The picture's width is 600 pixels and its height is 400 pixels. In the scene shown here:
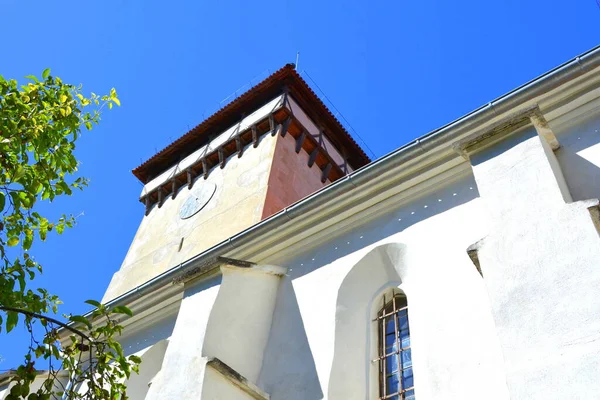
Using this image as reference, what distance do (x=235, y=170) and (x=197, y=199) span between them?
130cm

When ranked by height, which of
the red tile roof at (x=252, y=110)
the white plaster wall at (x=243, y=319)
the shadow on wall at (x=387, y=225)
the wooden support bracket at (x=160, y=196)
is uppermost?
the red tile roof at (x=252, y=110)

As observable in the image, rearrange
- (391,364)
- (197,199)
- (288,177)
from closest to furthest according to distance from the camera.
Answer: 1. (391,364)
2. (288,177)
3. (197,199)

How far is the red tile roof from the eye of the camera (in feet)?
61.0

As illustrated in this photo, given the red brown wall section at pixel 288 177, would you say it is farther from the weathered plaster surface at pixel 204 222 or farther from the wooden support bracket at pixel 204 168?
the wooden support bracket at pixel 204 168

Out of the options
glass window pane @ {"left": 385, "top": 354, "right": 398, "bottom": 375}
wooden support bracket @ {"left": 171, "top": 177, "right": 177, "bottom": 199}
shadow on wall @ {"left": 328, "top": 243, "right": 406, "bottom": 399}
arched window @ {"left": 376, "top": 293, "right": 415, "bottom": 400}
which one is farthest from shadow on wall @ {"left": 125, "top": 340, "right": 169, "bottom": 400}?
wooden support bracket @ {"left": 171, "top": 177, "right": 177, "bottom": 199}

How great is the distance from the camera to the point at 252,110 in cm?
1869

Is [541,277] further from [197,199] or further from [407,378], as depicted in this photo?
[197,199]

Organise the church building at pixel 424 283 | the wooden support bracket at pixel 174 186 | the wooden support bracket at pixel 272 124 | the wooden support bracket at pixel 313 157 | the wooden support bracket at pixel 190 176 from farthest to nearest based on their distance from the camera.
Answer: the wooden support bracket at pixel 174 186 < the wooden support bracket at pixel 190 176 < the wooden support bracket at pixel 313 157 < the wooden support bracket at pixel 272 124 < the church building at pixel 424 283

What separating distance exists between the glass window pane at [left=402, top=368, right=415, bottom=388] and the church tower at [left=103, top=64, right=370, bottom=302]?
8029 mm

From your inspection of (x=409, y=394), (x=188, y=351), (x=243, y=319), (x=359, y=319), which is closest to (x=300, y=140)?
(x=243, y=319)

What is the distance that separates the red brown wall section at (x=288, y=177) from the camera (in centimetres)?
1485

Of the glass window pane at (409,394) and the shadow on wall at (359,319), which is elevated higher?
the shadow on wall at (359,319)

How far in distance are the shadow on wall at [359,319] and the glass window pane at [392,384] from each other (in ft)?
0.47

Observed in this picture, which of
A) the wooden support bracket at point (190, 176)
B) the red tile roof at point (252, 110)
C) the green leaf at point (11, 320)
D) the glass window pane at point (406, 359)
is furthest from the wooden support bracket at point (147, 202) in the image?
the green leaf at point (11, 320)
